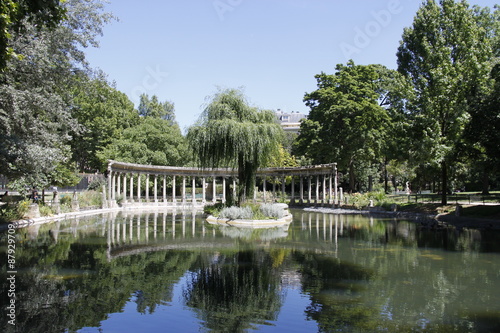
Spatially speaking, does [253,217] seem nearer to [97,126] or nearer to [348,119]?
[348,119]

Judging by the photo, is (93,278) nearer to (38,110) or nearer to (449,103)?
(38,110)

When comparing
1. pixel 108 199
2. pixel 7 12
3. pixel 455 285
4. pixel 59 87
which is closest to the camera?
pixel 7 12

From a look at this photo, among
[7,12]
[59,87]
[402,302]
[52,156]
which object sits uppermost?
[59,87]

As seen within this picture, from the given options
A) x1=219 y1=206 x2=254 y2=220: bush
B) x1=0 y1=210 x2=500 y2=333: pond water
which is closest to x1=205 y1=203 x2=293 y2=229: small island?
x1=219 y1=206 x2=254 y2=220: bush

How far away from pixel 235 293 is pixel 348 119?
37215 millimetres

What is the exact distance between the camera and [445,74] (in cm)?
3159

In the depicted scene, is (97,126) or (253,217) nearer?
(253,217)

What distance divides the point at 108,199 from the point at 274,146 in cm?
2256

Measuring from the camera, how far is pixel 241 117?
29828 mm

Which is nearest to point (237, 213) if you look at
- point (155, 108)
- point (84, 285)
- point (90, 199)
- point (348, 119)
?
point (84, 285)

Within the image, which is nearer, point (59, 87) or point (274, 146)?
point (59, 87)

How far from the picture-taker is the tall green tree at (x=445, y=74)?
30141 millimetres

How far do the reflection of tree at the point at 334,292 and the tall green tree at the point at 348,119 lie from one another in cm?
3129

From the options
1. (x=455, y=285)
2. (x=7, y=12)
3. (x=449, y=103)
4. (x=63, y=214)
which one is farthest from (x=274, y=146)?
(x=7, y=12)
